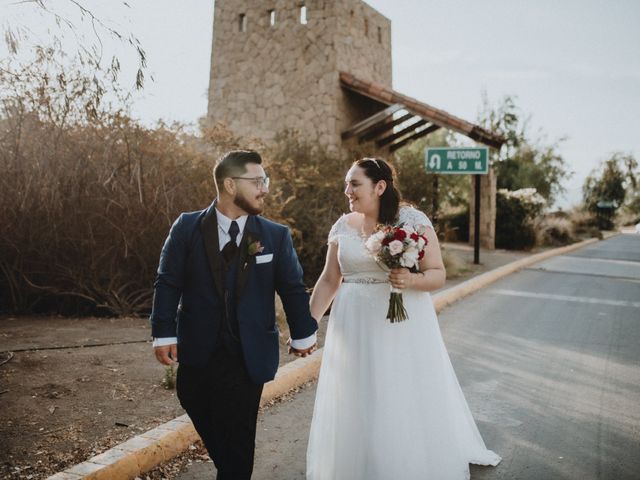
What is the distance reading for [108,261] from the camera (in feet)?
28.5

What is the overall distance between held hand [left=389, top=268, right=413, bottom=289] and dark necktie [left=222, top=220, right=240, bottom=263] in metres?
1.05

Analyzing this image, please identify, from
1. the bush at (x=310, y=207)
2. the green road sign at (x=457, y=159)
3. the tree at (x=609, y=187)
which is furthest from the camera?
the tree at (x=609, y=187)

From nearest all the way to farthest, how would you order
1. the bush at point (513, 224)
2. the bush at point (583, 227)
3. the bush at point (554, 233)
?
the bush at point (513, 224) → the bush at point (554, 233) → the bush at point (583, 227)

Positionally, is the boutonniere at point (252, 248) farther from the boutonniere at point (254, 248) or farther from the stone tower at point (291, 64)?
the stone tower at point (291, 64)

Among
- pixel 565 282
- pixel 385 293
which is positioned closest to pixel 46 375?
pixel 385 293

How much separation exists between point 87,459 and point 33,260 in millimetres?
5270

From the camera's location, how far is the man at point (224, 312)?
314 cm

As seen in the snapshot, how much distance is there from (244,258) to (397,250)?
979 millimetres

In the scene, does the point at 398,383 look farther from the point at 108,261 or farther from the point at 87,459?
the point at 108,261

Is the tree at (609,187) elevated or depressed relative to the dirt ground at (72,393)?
elevated

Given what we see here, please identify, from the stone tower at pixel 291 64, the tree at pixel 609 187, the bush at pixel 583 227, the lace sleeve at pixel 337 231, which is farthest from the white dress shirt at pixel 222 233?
the tree at pixel 609 187

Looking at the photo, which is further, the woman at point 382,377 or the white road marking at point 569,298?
the white road marking at point 569,298

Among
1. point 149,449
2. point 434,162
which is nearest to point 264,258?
point 149,449

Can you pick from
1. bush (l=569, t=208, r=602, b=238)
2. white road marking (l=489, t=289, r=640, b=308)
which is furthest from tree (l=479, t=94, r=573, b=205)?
white road marking (l=489, t=289, r=640, b=308)
